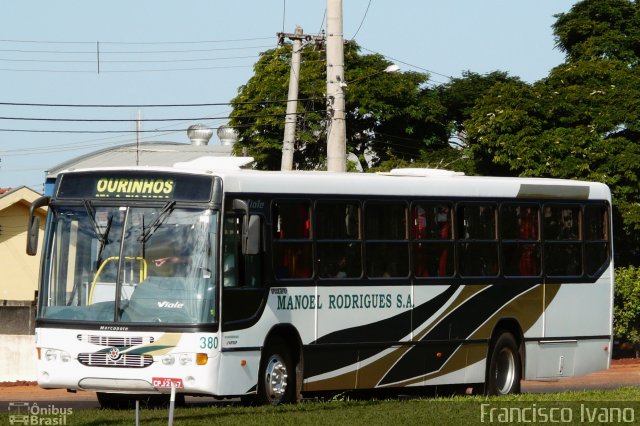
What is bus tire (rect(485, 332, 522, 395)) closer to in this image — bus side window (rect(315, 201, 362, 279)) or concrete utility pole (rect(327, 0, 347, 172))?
bus side window (rect(315, 201, 362, 279))

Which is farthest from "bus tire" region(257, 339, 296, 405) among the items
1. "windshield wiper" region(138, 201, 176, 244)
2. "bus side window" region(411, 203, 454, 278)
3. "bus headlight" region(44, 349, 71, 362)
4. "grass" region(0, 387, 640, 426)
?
"bus side window" region(411, 203, 454, 278)

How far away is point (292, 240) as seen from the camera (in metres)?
17.5

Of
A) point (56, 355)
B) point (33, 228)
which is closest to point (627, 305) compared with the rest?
point (33, 228)

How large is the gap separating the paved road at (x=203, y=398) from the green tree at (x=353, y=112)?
22725 millimetres

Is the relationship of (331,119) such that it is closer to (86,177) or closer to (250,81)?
(86,177)

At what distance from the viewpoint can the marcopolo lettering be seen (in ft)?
54.8

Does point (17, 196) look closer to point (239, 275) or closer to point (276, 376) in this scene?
point (276, 376)

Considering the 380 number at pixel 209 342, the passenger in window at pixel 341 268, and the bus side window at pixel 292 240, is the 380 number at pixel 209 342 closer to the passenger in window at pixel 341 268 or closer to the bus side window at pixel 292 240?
the bus side window at pixel 292 240

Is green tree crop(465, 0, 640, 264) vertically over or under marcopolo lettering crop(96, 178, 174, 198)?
over

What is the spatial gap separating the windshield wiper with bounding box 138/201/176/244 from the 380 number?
1360mm

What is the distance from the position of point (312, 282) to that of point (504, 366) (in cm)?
408

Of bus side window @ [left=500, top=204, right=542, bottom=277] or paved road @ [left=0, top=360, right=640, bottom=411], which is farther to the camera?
paved road @ [left=0, top=360, right=640, bottom=411]

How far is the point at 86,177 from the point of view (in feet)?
56.3

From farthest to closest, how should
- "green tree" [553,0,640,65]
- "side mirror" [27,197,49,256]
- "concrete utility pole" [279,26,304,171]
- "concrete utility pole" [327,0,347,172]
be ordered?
"green tree" [553,0,640,65] → "concrete utility pole" [279,26,304,171] → "concrete utility pole" [327,0,347,172] → "side mirror" [27,197,49,256]
